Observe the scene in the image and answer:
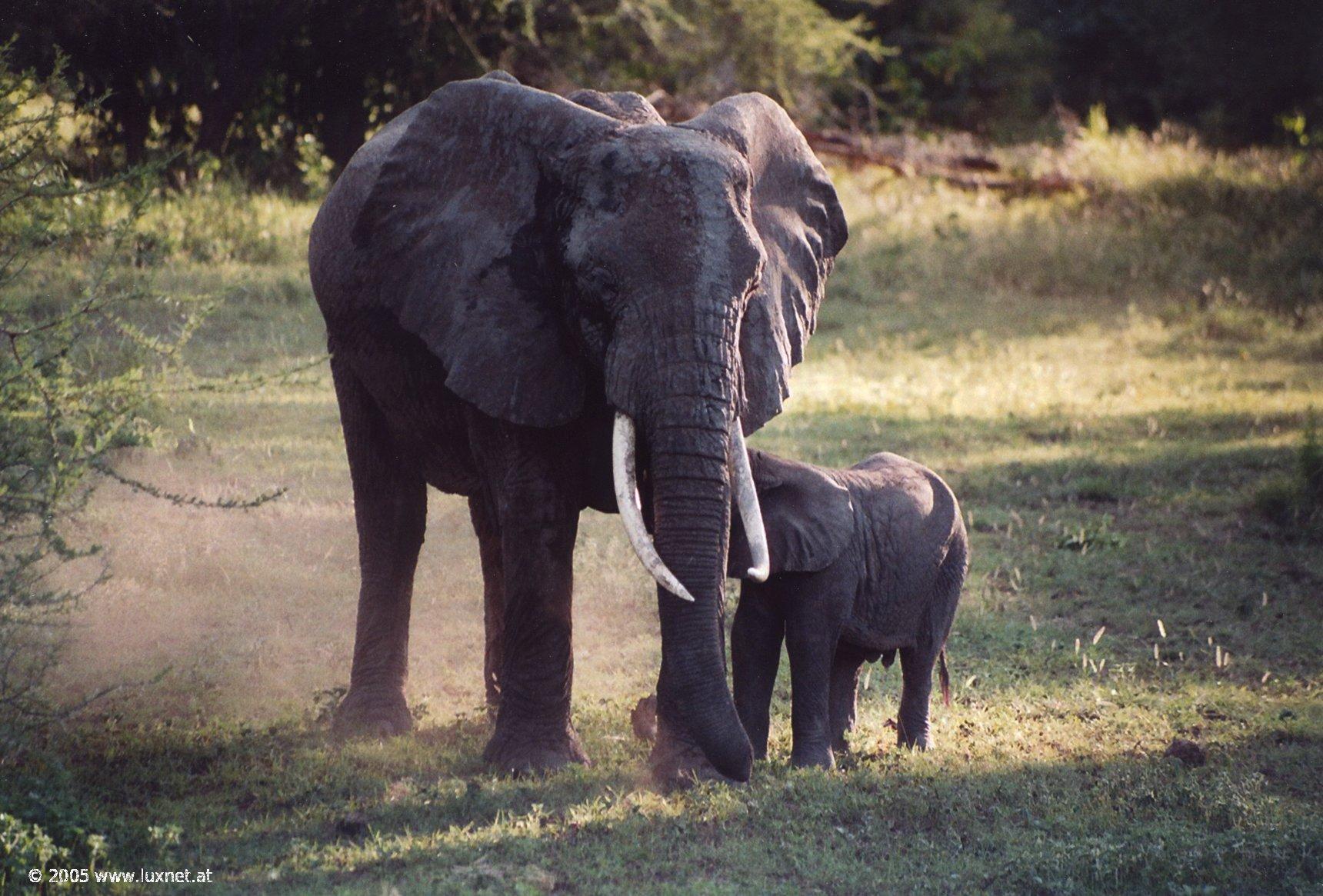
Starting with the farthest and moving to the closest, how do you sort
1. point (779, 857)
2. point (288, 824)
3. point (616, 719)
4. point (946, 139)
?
point (946, 139), point (616, 719), point (288, 824), point (779, 857)

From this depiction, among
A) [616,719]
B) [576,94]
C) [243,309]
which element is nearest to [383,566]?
[616,719]

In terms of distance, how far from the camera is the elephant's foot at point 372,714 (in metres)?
6.62

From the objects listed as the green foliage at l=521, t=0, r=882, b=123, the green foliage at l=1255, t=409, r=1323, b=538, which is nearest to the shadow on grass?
the green foliage at l=1255, t=409, r=1323, b=538

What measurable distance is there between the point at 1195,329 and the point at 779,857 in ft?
40.3

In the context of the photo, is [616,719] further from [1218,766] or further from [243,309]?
[243,309]

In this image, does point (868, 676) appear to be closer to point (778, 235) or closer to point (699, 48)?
point (778, 235)

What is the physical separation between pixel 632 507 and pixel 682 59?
18.7 m

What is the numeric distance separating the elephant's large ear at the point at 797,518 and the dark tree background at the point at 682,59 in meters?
3.42

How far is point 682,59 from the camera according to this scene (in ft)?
75.1

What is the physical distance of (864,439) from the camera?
1171 cm

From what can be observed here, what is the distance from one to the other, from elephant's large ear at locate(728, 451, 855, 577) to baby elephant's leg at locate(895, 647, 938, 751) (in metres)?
0.72

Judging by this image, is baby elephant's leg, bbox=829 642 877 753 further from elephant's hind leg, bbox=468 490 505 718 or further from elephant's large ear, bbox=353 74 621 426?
elephant's large ear, bbox=353 74 621 426

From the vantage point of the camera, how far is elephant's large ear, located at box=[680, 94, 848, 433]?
18.7 ft

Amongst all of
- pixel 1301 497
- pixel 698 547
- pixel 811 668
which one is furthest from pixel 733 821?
pixel 1301 497
